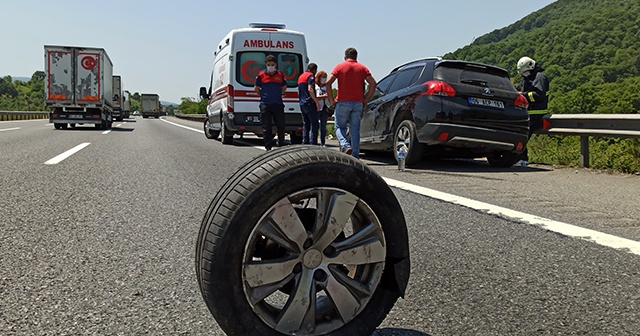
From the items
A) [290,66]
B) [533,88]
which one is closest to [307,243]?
[533,88]

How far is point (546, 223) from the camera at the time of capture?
4395 mm

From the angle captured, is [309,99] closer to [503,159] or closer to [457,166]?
Answer: [457,166]

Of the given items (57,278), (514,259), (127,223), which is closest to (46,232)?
(127,223)

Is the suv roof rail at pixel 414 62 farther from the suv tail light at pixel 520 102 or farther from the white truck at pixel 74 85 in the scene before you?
the white truck at pixel 74 85

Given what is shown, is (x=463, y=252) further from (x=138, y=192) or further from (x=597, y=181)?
(x=597, y=181)

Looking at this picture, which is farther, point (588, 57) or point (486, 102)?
point (588, 57)

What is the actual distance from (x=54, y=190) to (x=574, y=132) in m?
7.96

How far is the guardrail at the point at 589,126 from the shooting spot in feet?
26.7

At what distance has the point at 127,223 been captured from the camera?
4.24 meters

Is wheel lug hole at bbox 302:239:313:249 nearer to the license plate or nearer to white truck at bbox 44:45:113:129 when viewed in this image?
the license plate

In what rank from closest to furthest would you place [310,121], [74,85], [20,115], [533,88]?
[533,88]
[310,121]
[74,85]
[20,115]

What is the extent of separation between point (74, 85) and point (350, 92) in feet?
60.7

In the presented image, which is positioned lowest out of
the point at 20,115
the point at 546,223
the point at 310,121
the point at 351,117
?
the point at 546,223

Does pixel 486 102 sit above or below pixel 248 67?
below
